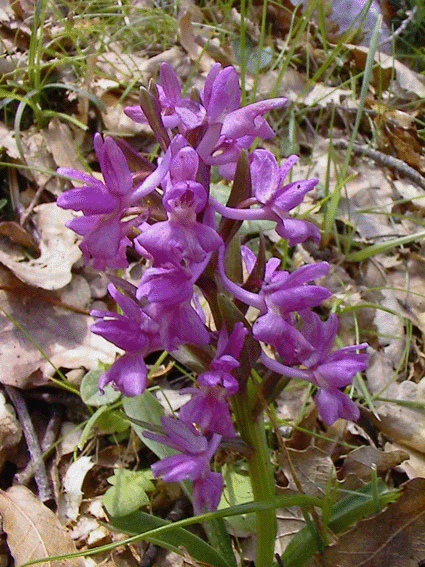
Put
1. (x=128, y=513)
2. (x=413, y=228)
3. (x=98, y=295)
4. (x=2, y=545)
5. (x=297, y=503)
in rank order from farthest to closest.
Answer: (x=413, y=228), (x=98, y=295), (x=2, y=545), (x=128, y=513), (x=297, y=503)

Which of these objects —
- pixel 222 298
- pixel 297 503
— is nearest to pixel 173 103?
pixel 222 298

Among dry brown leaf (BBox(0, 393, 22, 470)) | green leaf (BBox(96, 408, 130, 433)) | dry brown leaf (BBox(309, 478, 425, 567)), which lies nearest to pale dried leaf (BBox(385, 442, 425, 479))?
dry brown leaf (BBox(309, 478, 425, 567))

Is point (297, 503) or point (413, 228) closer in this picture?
point (297, 503)

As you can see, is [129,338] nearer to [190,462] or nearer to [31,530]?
[190,462]

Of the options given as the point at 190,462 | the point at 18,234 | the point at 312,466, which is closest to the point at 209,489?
the point at 190,462

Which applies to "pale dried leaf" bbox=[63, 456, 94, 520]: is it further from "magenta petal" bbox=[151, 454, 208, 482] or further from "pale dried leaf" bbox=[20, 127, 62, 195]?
"pale dried leaf" bbox=[20, 127, 62, 195]

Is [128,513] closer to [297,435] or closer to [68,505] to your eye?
[68,505]

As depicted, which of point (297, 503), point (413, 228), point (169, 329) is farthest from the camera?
point (413, 228)

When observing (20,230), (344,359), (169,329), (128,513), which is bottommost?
(128,513)
